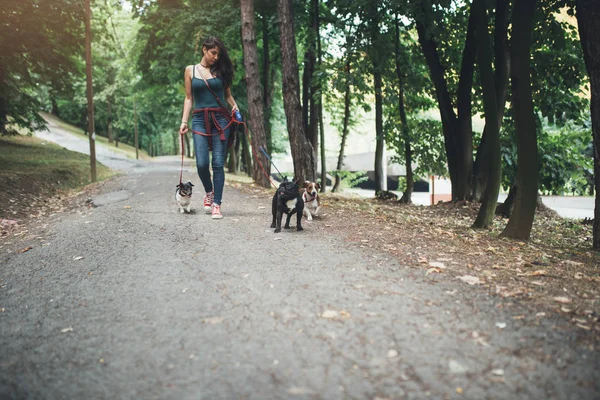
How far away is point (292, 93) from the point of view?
35.5 ft

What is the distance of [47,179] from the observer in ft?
48.4

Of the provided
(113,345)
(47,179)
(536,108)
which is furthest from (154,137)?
(113,345)

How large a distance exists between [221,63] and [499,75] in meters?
7.36

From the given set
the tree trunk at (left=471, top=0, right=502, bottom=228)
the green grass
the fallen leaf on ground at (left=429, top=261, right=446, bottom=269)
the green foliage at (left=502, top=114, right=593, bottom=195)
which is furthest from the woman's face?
the green grass

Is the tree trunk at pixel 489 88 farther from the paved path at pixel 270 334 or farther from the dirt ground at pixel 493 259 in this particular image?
the paved path at pixel 270 334

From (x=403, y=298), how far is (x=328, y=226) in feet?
10.7

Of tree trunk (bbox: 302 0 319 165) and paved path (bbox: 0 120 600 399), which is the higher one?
tree trunk (bbox: 302 0 319 165)

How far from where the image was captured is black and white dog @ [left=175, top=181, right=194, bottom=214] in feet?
24.1

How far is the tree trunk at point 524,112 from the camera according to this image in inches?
251

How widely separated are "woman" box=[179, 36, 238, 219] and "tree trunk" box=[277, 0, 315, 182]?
13.0ft

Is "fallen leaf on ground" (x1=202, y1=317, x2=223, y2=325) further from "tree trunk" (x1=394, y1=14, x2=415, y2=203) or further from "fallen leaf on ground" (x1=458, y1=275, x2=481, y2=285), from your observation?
"tree trunk" (x1=394, y1=14, x2=415, y2=203)

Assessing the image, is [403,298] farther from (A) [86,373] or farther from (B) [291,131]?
(B) [291,131]

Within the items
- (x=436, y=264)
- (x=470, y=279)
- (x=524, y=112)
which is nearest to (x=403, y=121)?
(x=524, y=112)

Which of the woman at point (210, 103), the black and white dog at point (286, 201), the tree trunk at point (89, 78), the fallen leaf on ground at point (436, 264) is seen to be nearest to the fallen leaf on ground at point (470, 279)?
the fallen leaf on ground at point (436, 264)
